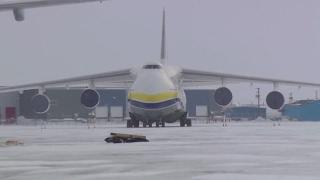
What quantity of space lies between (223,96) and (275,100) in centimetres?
314

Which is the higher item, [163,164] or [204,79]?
[204,79]

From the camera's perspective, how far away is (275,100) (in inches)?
1441

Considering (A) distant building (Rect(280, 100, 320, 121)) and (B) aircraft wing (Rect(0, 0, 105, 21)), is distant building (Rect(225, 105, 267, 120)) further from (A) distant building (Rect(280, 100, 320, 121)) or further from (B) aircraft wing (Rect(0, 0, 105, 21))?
(B) aircraft wing (Rect(0, 0, 105, 21))

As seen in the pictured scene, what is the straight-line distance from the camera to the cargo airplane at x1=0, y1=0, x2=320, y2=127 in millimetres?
33406

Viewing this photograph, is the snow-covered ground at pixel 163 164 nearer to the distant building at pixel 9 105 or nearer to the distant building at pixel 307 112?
the distant building at pixel 307 112

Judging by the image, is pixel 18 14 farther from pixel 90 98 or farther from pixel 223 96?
pixel 223 96

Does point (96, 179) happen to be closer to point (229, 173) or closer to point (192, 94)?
point (229, 173)

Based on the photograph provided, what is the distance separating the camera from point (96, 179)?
8.79 meters

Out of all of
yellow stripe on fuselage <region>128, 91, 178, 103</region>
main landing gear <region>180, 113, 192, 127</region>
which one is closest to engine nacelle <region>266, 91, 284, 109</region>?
main landing gear <region>180, 113, 192, 127</region>

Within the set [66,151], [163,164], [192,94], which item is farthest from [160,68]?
[192,94]

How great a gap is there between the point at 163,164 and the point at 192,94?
76.1 metres

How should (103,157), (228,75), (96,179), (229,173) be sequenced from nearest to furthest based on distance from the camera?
(96,179), (229,173), (103,157), (228,75)

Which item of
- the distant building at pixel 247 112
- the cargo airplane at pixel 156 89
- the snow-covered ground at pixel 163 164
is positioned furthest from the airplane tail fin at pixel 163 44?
the distant building at pixel 247 112

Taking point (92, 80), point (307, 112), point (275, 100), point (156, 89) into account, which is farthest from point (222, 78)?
point (307, 112)
